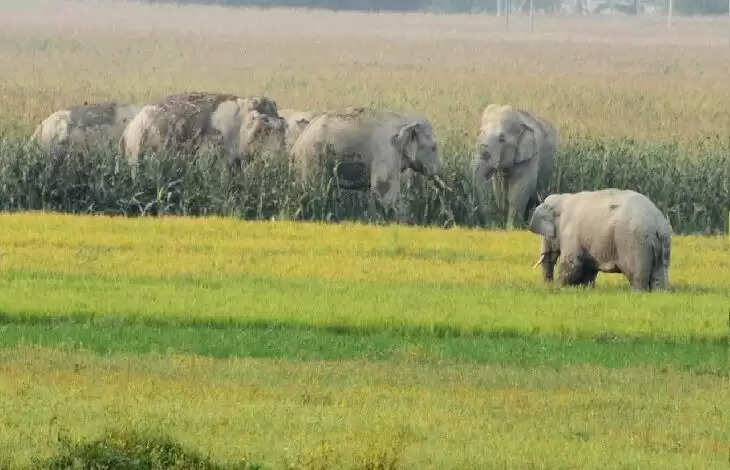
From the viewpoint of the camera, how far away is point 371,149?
97.8ft

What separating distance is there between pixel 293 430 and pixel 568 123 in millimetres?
35051

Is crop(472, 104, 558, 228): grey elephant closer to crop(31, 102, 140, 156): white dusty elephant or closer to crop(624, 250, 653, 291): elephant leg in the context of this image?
crop(31, 102, 140, 156): white dusty elephant

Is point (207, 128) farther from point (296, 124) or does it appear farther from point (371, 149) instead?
point (371, 149)

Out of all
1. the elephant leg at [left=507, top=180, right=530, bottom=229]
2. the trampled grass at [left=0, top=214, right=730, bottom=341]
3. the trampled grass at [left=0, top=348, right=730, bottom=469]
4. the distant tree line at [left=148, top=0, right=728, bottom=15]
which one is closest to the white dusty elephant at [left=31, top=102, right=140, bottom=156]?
the trampled grass at [left=0, top=214, right=730, bottom=341]

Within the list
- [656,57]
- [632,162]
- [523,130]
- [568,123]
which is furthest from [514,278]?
[656,57]

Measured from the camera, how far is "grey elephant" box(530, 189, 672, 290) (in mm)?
20031

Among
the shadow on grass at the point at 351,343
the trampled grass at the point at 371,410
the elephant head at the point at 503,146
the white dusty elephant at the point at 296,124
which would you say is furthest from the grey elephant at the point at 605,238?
the white dusty elephant at the point at 296,124

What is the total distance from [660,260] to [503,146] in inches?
374

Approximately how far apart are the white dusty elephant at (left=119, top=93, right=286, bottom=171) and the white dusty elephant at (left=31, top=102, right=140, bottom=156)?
21.7 inches

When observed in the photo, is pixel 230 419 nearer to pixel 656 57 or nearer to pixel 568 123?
pixel 568 123

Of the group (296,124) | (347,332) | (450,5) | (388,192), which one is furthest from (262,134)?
(450,5)

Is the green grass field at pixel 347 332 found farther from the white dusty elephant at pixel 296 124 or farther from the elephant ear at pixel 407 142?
the white dusty elephant at pixel 296 124

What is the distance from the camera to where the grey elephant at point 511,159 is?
96.5ft

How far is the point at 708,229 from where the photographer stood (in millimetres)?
29703
